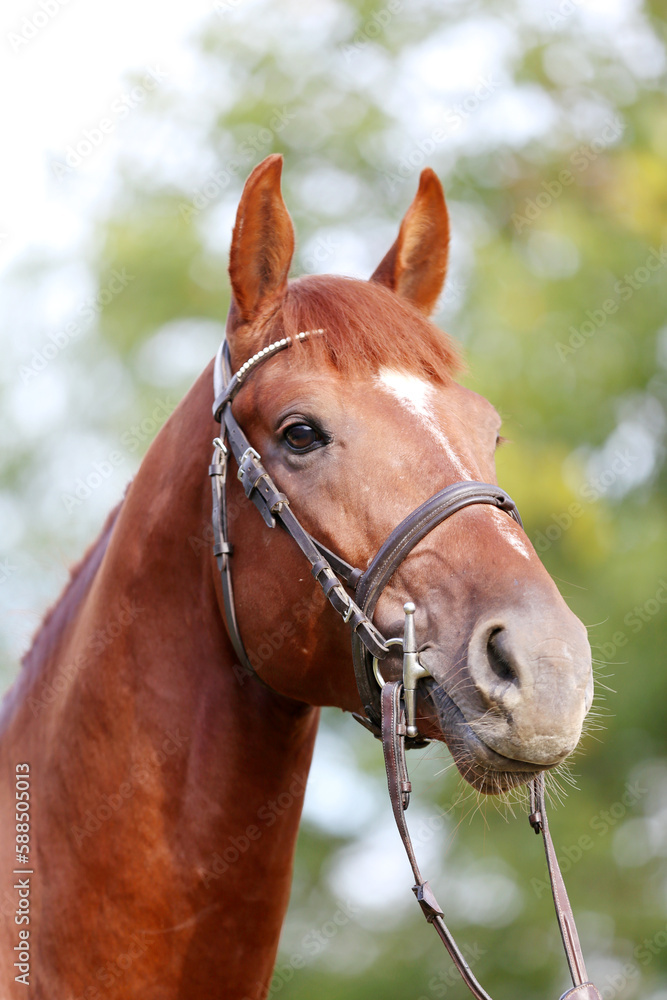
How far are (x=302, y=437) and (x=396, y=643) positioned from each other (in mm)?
671

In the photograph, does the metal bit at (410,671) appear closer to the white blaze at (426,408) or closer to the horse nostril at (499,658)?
the horse nostril at (499,658)

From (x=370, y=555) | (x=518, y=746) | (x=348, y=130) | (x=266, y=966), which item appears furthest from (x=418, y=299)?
(x=348, y=130)

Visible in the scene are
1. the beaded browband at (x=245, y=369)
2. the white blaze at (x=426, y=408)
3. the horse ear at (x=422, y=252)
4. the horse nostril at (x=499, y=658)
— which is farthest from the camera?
the horse ear at (x=422, y=252)

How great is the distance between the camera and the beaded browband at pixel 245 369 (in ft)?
8.95

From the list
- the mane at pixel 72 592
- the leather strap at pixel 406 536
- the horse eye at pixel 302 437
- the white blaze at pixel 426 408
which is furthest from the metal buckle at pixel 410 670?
the mane at pixel 72 592

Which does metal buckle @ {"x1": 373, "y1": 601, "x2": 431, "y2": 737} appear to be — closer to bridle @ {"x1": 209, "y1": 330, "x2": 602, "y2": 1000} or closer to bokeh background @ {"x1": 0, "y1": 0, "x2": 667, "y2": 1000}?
bridle @ {"x1": 209, "y1": 330, "x2": 602, "y2": 1000}

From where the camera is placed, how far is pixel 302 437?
8.44ft

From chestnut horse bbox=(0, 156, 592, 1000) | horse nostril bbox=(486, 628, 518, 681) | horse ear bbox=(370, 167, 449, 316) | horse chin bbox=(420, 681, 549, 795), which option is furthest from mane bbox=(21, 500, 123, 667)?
horse nostril bbox=(486, 628, 518, 681)

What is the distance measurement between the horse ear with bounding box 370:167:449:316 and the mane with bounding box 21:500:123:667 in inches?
53.9

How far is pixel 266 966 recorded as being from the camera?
2758 millimetres

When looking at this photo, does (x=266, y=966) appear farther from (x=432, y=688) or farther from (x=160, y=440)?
(x=160, y=440)

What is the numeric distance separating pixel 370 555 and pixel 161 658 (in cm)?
82

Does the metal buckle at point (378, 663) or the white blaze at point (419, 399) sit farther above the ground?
the white blaze at point (419, 399)

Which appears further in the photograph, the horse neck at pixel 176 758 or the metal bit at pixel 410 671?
the horse neck at pixel 176 758
